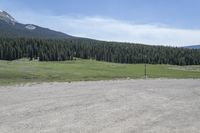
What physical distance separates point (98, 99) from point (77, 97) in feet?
5.77

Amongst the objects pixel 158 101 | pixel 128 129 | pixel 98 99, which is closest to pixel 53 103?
pixel 98 99

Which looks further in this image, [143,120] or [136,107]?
[136,107]

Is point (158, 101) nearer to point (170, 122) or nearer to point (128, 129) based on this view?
point (170, 122)

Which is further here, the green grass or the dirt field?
the green grass

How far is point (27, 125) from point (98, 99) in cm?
1024

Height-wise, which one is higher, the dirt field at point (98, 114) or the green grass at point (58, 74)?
the dirt field at point (98, 114)

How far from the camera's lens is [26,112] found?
2145 cm

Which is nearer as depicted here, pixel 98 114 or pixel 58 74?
pixel 98 114

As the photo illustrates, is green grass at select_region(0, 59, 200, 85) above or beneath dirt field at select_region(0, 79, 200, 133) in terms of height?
beneath

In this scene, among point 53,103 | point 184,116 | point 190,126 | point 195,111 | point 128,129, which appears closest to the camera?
point 128,129

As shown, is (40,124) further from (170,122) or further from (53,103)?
(53,103)

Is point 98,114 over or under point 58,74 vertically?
over

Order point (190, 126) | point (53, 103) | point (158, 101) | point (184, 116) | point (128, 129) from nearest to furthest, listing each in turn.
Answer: point (128, 129) → point (190, 126) → point (184, 116) → point (53, 103) → point (158, 101)

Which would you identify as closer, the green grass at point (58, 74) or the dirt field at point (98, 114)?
the dirt field at point (98, 114)
